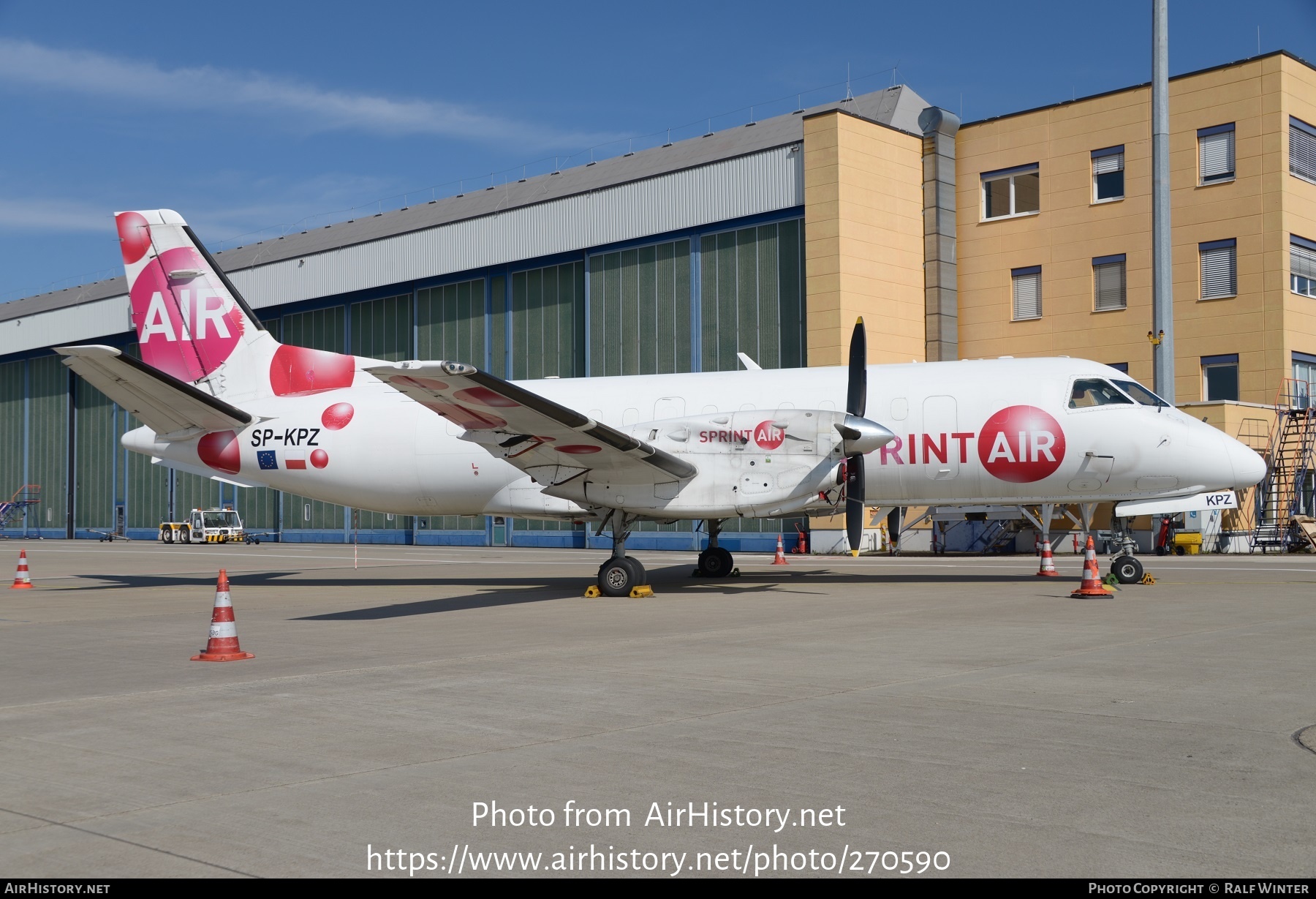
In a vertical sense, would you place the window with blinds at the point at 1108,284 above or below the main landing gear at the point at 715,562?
above

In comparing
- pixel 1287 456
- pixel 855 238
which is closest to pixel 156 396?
pixel 855 238

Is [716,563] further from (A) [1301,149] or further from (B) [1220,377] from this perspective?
(A) [1301,149]

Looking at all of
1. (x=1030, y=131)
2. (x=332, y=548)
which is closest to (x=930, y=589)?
(x=1030, y=131)

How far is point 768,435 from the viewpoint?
17.7 metres

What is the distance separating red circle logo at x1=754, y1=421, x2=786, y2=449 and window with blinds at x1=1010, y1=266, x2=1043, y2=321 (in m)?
24.7

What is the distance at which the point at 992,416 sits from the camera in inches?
751

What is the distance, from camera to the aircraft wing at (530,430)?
15328 millimetres

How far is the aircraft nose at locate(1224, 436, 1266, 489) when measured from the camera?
18.8m

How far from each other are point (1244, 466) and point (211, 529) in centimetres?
4569

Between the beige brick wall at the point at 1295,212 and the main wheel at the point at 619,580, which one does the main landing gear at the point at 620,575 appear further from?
the beige brick wall at the point at 1295,212

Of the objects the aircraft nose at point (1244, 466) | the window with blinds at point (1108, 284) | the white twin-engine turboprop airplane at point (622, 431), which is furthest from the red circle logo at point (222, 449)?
the window with blinds at point (1108, 284)

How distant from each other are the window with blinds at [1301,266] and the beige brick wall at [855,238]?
11.7 m

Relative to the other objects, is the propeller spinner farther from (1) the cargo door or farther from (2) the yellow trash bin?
(2) the yellow trash bin

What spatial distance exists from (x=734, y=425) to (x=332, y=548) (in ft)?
101
